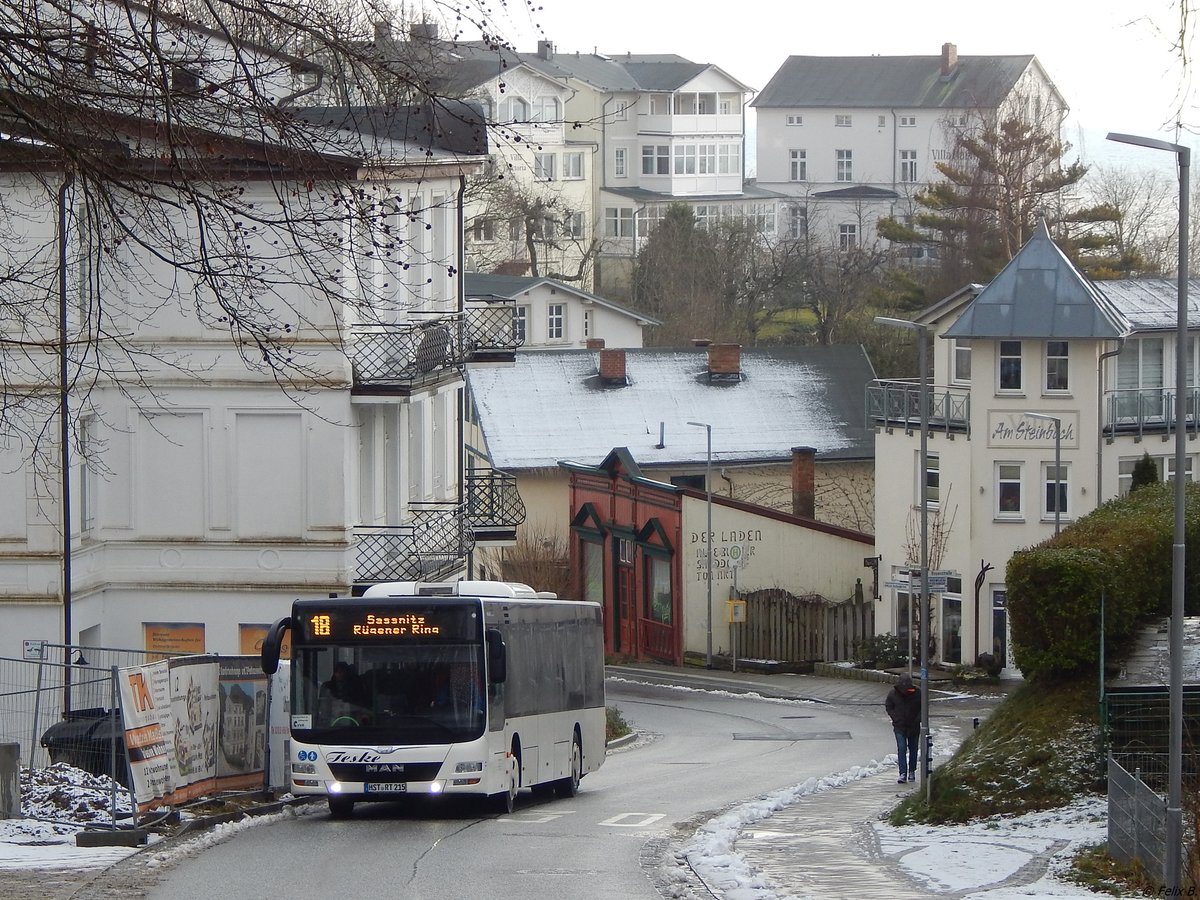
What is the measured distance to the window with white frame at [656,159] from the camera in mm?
130375

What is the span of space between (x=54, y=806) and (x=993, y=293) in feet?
119

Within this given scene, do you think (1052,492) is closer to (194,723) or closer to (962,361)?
(962,361)

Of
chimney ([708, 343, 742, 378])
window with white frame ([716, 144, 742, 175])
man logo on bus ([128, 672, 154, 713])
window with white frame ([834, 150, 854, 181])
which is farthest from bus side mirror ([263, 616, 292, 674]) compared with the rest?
window with white frame ([834, 150, 854, 181])

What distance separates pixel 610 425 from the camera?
2662 inches

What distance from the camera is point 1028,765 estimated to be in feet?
71.4

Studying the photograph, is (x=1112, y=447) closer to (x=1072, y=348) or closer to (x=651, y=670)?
(x=1072, y=348)

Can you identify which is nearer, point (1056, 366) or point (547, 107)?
point (1056, 366)

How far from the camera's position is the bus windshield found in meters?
22.0

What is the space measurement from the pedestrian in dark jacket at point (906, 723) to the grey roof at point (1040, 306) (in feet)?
74.5

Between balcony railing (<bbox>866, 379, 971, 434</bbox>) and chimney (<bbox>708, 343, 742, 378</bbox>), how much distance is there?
14321 millimetres

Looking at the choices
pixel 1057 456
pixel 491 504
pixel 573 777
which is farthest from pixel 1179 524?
pixel 1057 456

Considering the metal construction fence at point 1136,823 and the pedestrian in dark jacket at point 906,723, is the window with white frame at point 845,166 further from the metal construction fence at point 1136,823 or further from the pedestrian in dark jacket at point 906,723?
the metal construction fence at point 1136,823

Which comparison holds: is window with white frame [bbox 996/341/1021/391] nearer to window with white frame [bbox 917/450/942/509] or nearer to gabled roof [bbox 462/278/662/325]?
window with white frame [bbox 917/450/942/509]

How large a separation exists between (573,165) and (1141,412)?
237 feet
